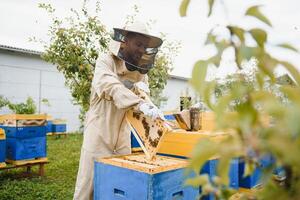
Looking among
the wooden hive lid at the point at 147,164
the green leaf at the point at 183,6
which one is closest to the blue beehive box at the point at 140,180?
the wooden hive lid at the point at 147,164

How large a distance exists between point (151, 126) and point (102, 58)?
693mm

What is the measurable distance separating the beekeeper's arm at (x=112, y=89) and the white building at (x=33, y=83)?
9.95m

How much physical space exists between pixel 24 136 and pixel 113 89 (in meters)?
3.31

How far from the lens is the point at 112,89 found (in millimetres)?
2113

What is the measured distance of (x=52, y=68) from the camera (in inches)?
517

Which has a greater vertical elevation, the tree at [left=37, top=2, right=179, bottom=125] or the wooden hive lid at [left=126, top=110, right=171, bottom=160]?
the tree at [left=37, top=2, right=179, bottom=125]

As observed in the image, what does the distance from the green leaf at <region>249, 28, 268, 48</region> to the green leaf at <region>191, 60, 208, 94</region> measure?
0.25 ft

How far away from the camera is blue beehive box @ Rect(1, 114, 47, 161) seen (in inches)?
191

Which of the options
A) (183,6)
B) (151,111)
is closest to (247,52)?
(183,6)

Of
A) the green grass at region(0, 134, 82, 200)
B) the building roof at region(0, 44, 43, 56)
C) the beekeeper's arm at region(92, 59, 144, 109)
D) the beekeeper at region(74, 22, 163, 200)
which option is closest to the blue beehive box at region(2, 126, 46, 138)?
the green grass at region(0, 134, 82, 200)

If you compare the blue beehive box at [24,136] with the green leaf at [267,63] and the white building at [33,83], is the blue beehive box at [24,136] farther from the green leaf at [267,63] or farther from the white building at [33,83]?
the white building at [33,83]

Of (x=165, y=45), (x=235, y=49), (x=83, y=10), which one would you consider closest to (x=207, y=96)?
(x=235, y=49)

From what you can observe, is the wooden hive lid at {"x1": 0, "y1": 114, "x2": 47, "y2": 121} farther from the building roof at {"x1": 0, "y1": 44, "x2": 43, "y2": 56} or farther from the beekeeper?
the building roof at {"x1": 0, "y1": 44, "x2": 43, "y2": 56}

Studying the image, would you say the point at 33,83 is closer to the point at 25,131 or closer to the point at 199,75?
the point at 25,131
